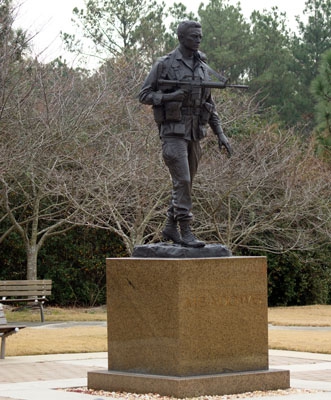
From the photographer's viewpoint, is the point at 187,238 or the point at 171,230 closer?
the point at 187,238

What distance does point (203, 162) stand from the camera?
23156 millimetres

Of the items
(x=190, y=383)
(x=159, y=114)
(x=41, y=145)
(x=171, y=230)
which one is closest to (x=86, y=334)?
(x=41, y=145)

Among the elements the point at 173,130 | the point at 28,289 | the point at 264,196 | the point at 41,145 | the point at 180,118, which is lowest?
the point at 28,289

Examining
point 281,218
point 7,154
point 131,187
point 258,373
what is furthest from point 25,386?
point 281,218

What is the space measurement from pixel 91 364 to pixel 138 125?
33.6ft

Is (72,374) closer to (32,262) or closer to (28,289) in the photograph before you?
(28,289)

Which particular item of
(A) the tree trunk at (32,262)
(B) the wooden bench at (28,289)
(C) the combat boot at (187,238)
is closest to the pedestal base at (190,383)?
(C) the combat boot at (187,238)

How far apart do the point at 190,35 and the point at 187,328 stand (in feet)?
10.6

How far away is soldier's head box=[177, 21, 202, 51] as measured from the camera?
11016mm

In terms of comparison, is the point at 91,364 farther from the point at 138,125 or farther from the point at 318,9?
the point at 318,9

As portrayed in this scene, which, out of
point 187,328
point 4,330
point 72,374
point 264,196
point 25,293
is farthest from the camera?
point 264,196

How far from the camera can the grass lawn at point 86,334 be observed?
1563 centimetres

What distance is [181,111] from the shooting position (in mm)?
11016

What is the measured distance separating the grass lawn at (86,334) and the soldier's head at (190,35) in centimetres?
607
